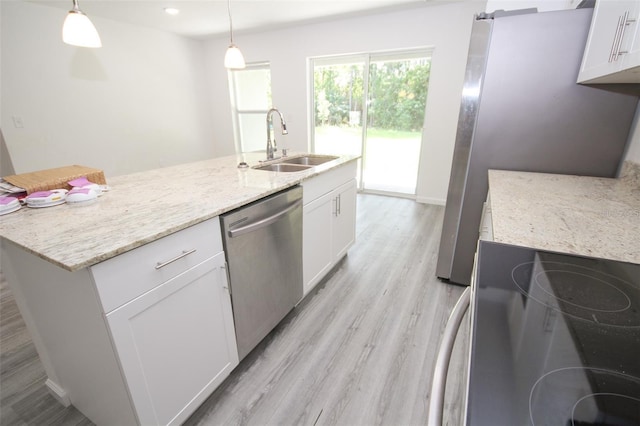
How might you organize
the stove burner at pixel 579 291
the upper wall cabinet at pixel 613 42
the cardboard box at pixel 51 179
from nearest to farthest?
1. the stove burner at pixel 579 291
2. the upper wall cabinet at pixel 613 42
3. the cardboard box at pixel 51 179

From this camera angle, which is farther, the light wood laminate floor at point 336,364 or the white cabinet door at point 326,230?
the white cabinet door at point 326,230

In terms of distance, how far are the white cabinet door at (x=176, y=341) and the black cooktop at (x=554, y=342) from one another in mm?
972

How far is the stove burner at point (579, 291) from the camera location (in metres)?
0.59

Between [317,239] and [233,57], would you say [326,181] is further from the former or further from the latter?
[233,57]

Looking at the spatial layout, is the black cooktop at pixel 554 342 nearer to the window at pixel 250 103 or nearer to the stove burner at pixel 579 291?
the stove burner at pixel 579 291

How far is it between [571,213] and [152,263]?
5.13ft

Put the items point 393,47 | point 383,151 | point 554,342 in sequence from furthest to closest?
point 383,151 < point 393,47 < point 554,342

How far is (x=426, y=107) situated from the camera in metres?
3.81

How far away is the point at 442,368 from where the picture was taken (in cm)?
53

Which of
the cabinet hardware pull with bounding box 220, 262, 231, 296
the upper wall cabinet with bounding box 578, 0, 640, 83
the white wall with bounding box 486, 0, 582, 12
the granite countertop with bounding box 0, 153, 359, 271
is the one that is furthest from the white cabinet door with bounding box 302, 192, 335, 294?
the white wall with bounding box 486, 0, 582, 12

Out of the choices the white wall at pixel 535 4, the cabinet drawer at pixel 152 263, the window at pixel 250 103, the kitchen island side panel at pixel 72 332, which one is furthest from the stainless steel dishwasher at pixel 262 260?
the window at pixel 250 103

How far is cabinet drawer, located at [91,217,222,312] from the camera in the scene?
2.78ft

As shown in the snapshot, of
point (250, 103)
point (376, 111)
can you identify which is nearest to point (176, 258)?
point (376, 111)

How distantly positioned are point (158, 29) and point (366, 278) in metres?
5.00
